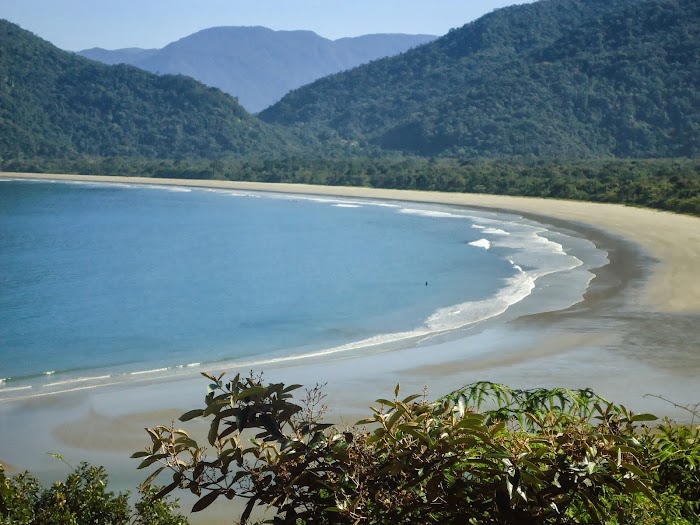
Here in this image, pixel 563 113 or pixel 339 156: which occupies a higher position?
pixel 563 113

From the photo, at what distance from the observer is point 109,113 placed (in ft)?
356

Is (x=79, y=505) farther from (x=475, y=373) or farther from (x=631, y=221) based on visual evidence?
(x=631, y=221)

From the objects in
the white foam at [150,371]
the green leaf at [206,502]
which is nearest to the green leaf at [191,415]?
the green leaf at [206,502]

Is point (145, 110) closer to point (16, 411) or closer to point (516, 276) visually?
point (516, 276)

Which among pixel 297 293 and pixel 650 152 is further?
pixel 650 152

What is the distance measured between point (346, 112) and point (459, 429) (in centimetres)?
12663

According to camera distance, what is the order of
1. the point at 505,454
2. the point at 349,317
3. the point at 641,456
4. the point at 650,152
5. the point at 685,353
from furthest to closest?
the point at 650,152 < the point at 349,317 < the point at 685,353 < the point at 641,456 < the point at 505,454

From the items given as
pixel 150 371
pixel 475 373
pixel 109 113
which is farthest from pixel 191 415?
pixel 109 113

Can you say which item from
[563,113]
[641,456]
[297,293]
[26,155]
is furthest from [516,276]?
[26,155]

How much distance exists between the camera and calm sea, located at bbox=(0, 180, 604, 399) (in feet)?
45.6

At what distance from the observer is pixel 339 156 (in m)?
96.1

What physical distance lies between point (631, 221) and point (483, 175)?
22.9 meters

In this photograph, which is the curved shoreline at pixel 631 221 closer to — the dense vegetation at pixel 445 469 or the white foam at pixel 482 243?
the white foam at pixel 482 243

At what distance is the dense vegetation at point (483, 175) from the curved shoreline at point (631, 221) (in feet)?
4.19
